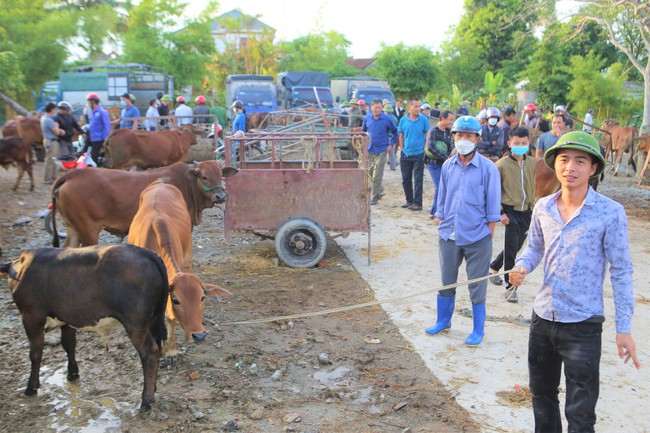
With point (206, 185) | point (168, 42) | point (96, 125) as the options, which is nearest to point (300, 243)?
point (206, 185)

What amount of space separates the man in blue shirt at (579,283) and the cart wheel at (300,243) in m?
4.43

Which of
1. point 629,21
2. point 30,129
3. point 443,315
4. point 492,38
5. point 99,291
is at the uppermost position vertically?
point 492,38

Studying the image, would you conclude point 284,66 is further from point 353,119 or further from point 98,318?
point 98,318

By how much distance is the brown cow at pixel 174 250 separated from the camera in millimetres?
4422

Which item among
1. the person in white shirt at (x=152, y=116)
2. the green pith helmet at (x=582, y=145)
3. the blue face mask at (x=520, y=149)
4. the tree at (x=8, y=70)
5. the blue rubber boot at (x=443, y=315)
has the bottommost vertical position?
the blue rubber boot at (x=443, y=315)

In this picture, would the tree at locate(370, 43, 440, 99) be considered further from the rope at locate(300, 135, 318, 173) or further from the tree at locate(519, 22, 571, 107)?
the rope at locate(300, 135, 318, 173)

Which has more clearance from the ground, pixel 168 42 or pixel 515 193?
pixel 168 42

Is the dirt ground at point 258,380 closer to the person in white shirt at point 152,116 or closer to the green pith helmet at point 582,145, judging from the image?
the green pith helmet at point 582,145

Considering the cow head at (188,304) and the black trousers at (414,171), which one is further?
the black trousers at (414,171)

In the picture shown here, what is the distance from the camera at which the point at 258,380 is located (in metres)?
4.83

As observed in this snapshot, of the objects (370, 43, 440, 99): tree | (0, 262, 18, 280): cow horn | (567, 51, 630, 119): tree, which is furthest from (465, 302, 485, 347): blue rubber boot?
(370, 43, 440, 99): tree

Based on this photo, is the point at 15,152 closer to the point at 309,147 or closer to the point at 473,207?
the point at 309,147

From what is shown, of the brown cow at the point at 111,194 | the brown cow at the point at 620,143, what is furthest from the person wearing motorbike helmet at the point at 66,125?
the brown cow at the point at 620,143

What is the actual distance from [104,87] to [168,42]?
406 inches
